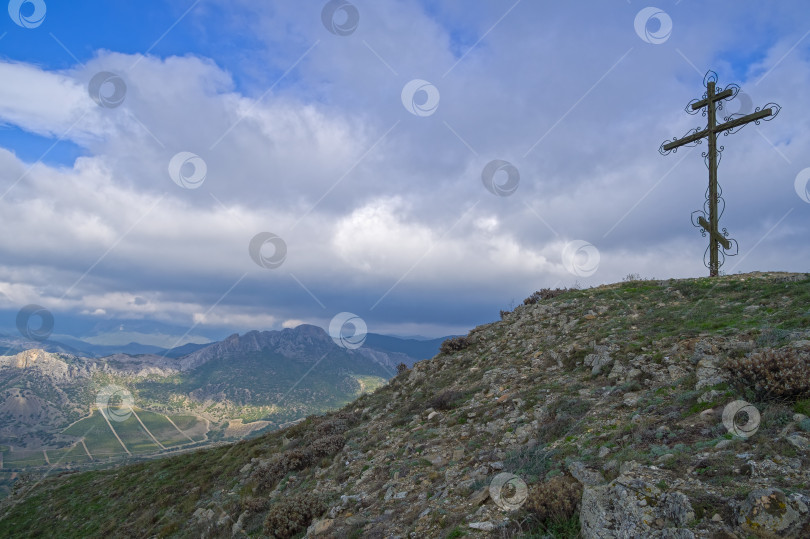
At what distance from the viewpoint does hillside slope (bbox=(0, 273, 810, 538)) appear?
5.66 meters

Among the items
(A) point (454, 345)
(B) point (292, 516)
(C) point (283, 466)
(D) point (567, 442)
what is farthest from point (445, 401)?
(C) point (283, 466)

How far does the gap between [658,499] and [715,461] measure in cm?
139

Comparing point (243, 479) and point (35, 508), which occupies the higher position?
point (243, 479)

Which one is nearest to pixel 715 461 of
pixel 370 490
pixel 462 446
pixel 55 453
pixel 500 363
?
pixel 462 446

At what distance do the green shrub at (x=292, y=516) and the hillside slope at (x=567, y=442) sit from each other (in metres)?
0.06

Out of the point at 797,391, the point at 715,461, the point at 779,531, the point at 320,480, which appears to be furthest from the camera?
the point at 320,480

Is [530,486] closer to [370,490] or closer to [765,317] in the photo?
[370,490]

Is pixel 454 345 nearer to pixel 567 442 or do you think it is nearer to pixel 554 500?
pixel 567 442

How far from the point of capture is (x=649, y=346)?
12914mm

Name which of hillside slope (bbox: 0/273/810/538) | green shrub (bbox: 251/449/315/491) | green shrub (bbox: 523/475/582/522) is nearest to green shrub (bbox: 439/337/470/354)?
hillside slope (bbox: 0/273/810/538)

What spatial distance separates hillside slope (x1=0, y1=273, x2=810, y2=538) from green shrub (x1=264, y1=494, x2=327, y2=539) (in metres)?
0.06

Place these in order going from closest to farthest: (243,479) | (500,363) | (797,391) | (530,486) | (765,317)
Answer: (797,391)
(530,486)
(765,317)
(500,363)
(243,479)

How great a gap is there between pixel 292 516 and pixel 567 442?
8085 mm

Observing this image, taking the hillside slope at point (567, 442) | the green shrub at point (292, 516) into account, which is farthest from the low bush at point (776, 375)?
the green shrub at point (292, 516)
